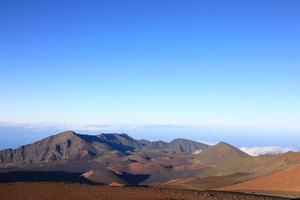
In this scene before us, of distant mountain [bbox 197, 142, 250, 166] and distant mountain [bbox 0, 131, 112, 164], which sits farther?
distant mountain [bbox 0, 131, 112, 164]

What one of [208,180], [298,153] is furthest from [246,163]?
[208,180]

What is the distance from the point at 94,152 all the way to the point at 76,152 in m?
7.07

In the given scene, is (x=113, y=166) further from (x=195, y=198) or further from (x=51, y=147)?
(x=195, y=198)

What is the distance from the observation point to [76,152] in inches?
7185

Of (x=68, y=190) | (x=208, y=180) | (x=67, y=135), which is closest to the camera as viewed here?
(x=68, y=190)

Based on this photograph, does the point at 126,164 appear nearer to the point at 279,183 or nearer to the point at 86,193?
the point at 279,183

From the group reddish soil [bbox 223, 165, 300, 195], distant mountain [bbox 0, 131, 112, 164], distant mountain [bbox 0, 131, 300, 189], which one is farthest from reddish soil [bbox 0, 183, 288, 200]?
distant mountain [bbox 0, 131, 112, 164]

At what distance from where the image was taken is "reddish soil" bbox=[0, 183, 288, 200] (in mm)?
32688

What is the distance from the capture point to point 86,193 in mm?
34438

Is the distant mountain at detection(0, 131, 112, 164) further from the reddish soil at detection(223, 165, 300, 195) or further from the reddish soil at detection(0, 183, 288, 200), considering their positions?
the reddish soil at detection(0, 183, 288, 200)

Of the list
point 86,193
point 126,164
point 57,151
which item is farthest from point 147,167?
point 86,193

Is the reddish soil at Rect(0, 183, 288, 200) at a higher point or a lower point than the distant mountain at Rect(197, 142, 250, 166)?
higher

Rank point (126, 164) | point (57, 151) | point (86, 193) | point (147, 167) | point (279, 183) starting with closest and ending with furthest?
1. point (86, 193)
2. point (279, 183)
3. point (147, 167)
4. point (126, 164)
5. point (57, 151)

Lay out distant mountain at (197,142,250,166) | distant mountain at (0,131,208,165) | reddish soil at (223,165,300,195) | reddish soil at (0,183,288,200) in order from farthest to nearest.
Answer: distant mountain at (0,131,208,165), distant mountain at (197,142,250,166), reddish soil at (223,165,300,195), reddish soil at (0,183,288,200)
